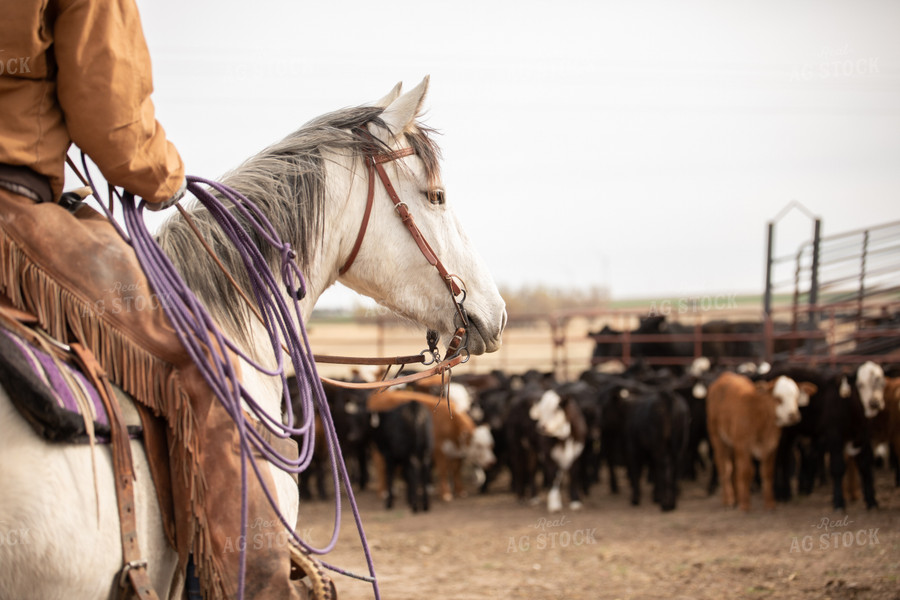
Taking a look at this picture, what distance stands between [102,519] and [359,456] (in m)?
10.8

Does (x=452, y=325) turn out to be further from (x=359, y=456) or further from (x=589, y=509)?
(x=359, y=456)

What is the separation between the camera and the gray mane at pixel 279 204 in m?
2.28

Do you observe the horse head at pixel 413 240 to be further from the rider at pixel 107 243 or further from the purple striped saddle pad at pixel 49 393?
the purple striped saddle pad at pixel 49 393

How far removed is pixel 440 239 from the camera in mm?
2496

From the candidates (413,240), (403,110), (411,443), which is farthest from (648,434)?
(403,110)

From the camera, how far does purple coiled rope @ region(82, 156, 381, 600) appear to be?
1.97 metres

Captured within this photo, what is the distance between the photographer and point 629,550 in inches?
311

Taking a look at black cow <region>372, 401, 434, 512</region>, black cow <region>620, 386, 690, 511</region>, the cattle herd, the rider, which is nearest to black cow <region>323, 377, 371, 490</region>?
the cattle herd

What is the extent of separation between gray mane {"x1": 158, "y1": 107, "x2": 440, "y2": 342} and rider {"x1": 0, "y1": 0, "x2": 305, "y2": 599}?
0.27 metres

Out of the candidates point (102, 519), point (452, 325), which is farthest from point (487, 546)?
point (102, 519)

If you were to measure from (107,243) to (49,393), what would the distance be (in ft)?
1.43

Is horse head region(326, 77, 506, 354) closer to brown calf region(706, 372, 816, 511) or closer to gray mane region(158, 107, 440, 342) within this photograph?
gray mane region(158, 107, 440, 342)

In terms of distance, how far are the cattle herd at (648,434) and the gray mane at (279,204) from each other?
730 cm

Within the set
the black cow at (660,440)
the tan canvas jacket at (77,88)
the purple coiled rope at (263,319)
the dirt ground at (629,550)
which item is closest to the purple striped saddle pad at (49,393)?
the purple coiled rope at (263,319)
